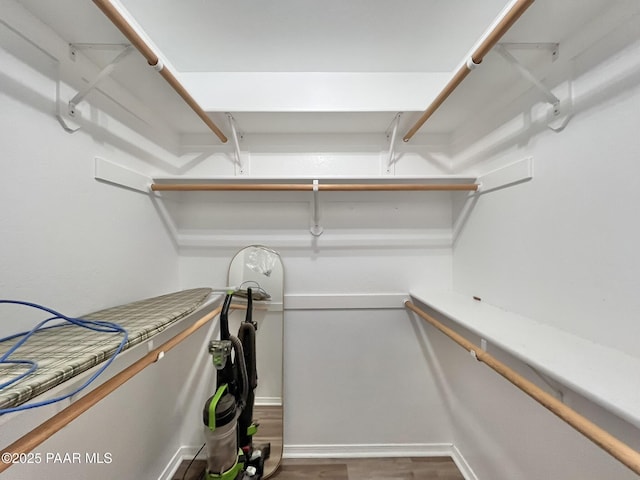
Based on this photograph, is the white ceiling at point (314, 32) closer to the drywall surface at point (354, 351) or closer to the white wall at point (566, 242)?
the white wall at point (566, 242)

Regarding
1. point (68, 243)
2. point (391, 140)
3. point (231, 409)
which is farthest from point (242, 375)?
point (391, 140)

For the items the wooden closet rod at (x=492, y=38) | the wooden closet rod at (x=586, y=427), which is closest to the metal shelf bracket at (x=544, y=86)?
the wooden closet rod at (x=492, y=38)

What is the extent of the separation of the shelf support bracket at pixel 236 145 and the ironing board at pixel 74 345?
921mm

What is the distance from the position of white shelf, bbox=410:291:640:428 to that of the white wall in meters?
0.06

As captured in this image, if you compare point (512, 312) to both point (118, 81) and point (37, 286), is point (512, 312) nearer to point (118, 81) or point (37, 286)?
point (37, 286)

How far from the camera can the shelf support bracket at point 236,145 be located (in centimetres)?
141

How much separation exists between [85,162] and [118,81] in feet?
1.54

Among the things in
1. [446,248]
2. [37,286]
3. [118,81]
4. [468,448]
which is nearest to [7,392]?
[37,286]

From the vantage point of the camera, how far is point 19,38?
76cm

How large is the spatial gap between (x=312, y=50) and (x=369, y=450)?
7.86 ft

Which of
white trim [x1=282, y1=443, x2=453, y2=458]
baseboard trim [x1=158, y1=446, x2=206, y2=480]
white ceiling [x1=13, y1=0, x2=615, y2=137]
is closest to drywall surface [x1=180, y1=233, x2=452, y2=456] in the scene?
white trim [x1=282, y1=443, x2=453, y2=458]

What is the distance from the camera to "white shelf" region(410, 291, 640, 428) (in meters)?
0.50

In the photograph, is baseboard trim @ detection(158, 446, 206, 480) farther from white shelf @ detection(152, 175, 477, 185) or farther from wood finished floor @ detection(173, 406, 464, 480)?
white shelf @ detection(152, 175, 477, 185)

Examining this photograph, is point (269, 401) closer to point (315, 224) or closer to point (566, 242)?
point (315, 224)
